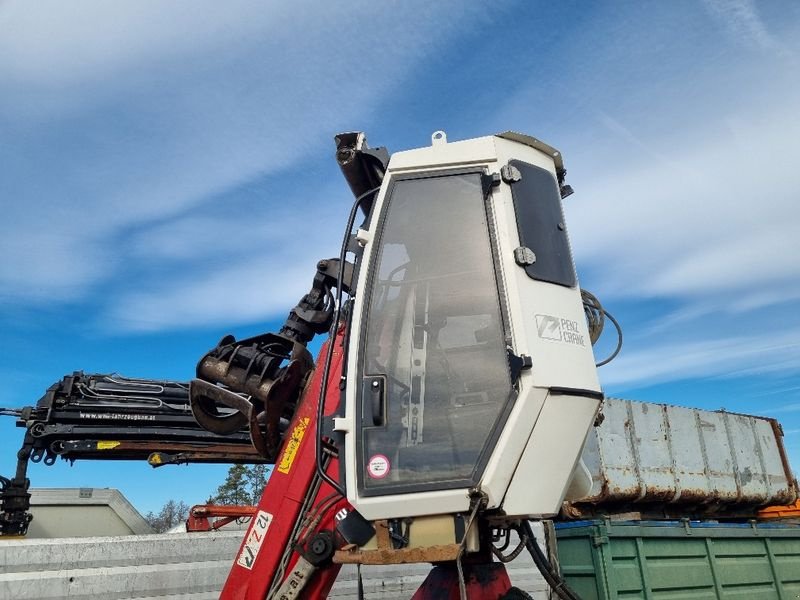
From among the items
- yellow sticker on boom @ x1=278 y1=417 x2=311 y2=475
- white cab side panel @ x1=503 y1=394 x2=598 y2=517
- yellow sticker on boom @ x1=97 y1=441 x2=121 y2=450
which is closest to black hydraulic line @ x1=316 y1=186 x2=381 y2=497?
yellow sticker on boom @ x1=278 y1=417 x2=311 y2=475

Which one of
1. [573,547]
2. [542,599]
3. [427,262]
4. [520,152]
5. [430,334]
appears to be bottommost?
[542,599]

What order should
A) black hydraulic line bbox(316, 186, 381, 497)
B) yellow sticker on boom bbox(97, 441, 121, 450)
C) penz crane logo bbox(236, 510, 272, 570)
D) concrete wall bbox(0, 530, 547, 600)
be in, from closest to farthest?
black hydraulic line bbox(316, 186, 381, 497), penz crane logo bbox(236, 510, 272, 570), concrete wall bbox(0, 530, 547, 600), yellow sticker on boom bbox(97, 441, 121, 450)

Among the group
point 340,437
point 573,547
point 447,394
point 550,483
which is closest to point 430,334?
point 447,394

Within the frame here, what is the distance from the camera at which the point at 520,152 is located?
2936 mm

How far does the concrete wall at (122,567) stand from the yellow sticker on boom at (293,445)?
174 cm

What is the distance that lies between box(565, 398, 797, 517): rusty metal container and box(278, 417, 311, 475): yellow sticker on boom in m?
5.84

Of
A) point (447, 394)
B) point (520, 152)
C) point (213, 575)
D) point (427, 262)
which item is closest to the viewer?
point (447, 394)

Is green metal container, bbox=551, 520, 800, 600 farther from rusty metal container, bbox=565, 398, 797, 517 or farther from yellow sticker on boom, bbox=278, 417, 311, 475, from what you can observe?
yellow sticker on boom, bbox=278, 417, 311, 475

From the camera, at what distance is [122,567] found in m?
3.98

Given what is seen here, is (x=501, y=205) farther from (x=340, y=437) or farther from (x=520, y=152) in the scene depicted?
(x=340, y=437)

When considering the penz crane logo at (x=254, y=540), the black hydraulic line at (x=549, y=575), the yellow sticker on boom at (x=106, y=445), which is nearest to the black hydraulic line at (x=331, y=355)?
the penz crane logo at (x=254, y=540)

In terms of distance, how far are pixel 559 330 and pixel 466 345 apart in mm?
411

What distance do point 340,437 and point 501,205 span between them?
119cm

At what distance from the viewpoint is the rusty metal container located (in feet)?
29.3
